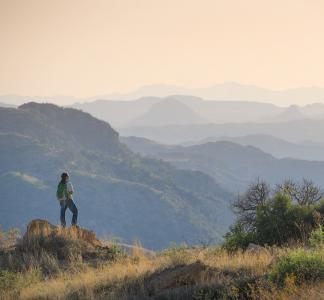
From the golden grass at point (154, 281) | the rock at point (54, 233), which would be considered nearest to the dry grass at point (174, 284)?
the golden grass at point (154, 281)

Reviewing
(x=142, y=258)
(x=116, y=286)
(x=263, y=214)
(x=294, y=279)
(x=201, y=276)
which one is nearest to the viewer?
(x=294, y=279)

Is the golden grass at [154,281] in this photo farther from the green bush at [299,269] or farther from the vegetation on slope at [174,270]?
the green bush at [299,269]

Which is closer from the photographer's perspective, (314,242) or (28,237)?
(314,242)

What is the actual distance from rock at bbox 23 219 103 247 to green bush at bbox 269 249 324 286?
29.9 feet

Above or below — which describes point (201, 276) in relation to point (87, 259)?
above

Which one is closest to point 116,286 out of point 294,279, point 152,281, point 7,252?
point 152,281

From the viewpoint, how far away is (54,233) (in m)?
16.2

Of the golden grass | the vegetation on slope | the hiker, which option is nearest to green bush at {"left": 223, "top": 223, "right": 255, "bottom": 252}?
the vegetation on slope

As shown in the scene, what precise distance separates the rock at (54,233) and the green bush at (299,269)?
29.9ft

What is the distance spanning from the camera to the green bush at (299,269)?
26.7 feet

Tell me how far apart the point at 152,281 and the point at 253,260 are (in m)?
2.05

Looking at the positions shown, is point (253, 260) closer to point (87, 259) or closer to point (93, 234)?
point (87, 259)

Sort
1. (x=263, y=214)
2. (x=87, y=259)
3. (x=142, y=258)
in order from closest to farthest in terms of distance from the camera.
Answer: (x=142, y=258), (x=87, y=259), (x=263, y=214)

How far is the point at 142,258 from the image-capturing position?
13.7 m
